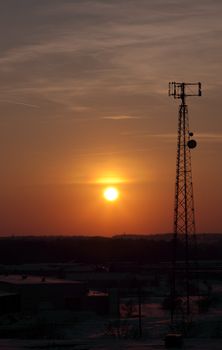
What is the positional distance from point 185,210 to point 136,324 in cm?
725

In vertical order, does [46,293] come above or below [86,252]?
below

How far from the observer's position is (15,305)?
141 ft

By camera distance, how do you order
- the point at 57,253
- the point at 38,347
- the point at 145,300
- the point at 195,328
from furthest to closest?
the point at 57,253, the point at 145,300, the point at 195,328, the point at 38,347

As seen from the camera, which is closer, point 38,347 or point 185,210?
point 38,347

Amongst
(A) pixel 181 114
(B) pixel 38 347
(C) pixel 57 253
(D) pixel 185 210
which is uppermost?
(C) pixel 57 253

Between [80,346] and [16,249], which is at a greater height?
[16,249]

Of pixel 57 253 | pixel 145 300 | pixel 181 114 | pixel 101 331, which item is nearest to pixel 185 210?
pixel 181 114

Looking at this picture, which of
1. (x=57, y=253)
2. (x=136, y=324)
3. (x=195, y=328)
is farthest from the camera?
(x=57, y=253)

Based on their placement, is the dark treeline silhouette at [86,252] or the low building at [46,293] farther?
the dark treeline silhouette at [86,252]

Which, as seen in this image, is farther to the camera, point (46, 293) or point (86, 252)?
point (86, 252)

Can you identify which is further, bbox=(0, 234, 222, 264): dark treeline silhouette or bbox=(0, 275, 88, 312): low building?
bbox=(0, 234, 222, 264): dark treeline silhouette

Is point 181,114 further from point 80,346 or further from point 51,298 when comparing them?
point 80,346

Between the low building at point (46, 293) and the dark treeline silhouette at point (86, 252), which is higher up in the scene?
the dark treeline silhouette at point (86, 252)

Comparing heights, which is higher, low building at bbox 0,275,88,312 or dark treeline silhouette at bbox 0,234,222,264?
dark treeline silhouette at bbox 0,234,222,264
